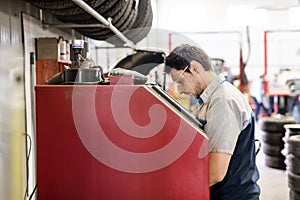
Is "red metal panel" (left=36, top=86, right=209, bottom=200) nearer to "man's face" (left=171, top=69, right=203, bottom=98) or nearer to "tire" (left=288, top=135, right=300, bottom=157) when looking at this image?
"man's face" (left=171, top=69, right=203, bottom=98)

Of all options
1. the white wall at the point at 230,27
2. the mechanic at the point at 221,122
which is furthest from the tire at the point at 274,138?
the white wall at the point at 230,27

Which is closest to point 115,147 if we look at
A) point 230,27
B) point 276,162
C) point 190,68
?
point 190,68

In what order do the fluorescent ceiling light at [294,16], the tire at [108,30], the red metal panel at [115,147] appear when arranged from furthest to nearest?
the fluorescent ceiling light at [294,16] → the tire at [108,30] → the red metal panel at [115,147]

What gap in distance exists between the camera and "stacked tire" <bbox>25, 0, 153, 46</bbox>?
6.48 ft

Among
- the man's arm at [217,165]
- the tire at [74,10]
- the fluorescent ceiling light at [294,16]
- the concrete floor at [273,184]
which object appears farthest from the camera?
the fluorescent ceiling light at [294,16]

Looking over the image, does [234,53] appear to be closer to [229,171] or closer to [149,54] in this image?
[149,54]

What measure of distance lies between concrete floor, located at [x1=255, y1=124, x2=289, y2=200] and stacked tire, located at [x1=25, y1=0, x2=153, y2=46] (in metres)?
2.08

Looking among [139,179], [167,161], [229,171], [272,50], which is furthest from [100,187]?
[272,50]

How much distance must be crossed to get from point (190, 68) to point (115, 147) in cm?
55

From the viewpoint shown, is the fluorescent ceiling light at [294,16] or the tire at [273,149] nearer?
the tire at [273,149]

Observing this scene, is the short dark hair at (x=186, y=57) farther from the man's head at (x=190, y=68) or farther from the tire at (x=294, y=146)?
the tire at (x=294, y=146)

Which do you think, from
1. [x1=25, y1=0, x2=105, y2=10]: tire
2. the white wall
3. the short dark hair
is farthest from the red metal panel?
the white wall

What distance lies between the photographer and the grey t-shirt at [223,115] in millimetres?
1356

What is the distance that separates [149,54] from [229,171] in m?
1.63
